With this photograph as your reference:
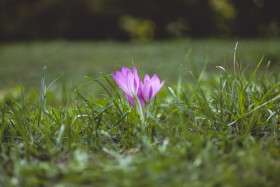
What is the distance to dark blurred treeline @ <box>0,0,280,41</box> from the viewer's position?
47.2ft

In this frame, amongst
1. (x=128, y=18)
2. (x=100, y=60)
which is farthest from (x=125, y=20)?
(x=100, y=60)

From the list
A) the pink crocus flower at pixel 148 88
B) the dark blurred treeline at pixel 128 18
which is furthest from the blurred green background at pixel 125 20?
the pink crocus flower at pixel 148 88

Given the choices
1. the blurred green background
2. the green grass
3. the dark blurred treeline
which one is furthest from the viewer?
the dark blurred treeline

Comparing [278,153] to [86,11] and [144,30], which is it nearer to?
[86,11]

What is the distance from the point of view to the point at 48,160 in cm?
104

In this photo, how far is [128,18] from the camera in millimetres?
16078

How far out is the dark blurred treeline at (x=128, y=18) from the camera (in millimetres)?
14375

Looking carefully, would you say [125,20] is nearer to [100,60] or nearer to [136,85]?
[100,60]

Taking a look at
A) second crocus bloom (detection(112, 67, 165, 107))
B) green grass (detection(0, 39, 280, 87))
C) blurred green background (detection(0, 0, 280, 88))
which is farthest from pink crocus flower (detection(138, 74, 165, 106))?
blurred green background (detection(0, 0, 280, 88))

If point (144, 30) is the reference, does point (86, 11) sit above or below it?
above

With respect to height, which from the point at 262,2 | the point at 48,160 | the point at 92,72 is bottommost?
the point at 92,72

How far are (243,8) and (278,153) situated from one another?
16.0 meters

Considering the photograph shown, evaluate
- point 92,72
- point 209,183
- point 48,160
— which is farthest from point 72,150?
point 92,72

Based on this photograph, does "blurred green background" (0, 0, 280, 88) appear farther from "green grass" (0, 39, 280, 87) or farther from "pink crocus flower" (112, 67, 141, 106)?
"pink crocus flower" (112, 67, 141, 106)
